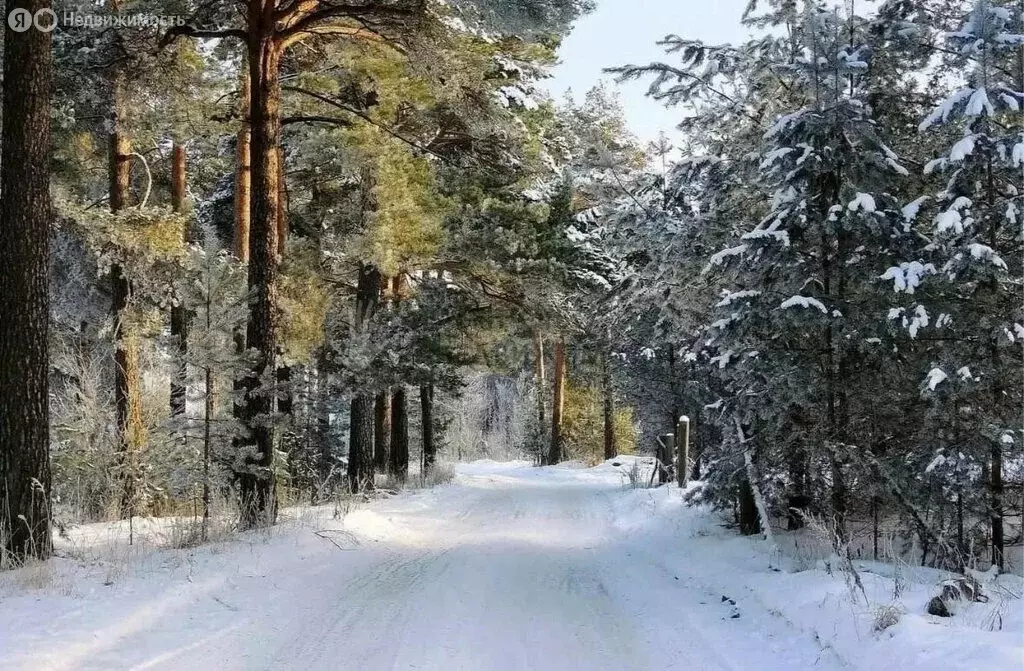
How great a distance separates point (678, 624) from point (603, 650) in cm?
97

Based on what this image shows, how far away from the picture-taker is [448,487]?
18016 mm

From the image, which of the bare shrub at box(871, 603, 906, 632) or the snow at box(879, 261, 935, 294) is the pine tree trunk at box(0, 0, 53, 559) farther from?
the snow at box(879, 261, 935, 294)

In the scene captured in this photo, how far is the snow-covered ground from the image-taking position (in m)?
4.36

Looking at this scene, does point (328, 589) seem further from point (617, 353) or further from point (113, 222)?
point (617, 353)

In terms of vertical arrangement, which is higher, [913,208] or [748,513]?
[913,208]

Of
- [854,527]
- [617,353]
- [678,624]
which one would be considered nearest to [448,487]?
[617,353]

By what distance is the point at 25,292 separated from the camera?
249 inches

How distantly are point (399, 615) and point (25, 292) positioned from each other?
4162mm

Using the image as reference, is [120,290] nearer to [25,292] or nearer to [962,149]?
[25,292]

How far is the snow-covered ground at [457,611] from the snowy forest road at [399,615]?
18mm

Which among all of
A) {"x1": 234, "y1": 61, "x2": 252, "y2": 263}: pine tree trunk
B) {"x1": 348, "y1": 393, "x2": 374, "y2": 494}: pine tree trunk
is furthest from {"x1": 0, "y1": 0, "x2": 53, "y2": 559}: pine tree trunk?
{"x1": 348, "y1": 393, "x2": 374, "y2": 494}: pine tree trunk

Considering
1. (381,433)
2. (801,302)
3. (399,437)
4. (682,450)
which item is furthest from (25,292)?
(399,437)

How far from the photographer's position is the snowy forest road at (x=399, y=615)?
450cm

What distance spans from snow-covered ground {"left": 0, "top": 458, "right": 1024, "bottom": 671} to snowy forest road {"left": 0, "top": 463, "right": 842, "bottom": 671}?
2 cm
